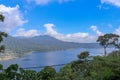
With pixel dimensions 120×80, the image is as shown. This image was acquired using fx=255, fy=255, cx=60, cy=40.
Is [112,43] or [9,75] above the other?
[112,43]

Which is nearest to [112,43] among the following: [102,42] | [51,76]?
[102,42]

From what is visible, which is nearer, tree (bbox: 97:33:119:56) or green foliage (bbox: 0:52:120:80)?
green foliage (bbox: 0:52:120:80)

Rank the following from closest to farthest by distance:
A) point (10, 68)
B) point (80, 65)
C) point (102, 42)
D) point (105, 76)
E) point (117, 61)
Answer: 1. point (10, 68)
2. point (105, 76)
3. point (117, 61)
4. point (80, 65)
5. point (102, 42)

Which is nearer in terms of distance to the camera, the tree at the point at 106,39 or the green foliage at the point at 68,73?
the green foliage at the point at 68,73

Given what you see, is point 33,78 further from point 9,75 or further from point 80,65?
point 80,65

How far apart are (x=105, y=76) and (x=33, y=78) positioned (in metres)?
4.29

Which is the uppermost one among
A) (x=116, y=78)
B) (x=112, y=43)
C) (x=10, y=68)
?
(x=112, y=43)

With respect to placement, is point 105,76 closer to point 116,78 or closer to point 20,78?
point 116,78

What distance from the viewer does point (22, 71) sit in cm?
598

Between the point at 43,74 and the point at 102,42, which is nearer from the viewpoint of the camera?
the point at 43,74

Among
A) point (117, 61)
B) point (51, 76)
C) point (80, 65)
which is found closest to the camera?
point (51, 76)

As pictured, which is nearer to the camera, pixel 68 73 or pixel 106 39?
pixel 68 73

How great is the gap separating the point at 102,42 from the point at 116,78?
17.0m

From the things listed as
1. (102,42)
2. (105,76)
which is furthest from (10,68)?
(102,42)
